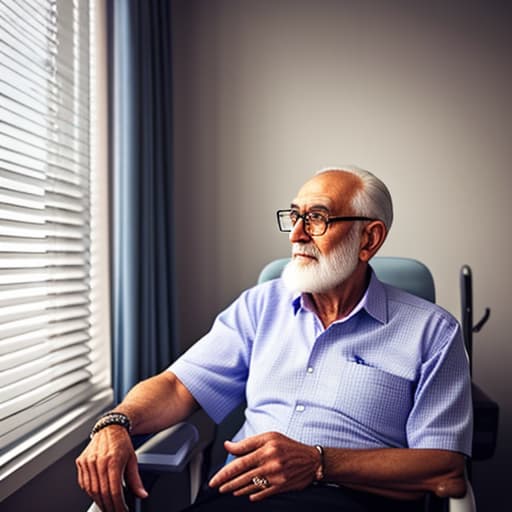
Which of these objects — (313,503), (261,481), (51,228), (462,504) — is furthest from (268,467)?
(51,228)

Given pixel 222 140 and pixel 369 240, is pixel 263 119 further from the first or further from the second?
pixel 369 240

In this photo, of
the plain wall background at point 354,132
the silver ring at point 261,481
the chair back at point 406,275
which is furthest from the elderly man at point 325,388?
the plain wall background at point 354,132

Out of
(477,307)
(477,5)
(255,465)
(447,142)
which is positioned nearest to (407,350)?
(255,465)

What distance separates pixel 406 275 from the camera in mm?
1872

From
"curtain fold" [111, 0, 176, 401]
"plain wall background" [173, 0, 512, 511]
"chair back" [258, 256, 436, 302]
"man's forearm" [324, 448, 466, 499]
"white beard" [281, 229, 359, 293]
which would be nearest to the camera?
"man's forearm" [324, 448, 466, 499]

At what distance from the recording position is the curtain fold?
6.56 ft

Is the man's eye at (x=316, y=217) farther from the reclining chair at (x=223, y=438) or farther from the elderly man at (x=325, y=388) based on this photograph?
the reclining chair at (x=223, y=438)

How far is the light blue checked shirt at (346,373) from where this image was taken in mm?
1504

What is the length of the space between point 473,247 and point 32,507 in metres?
1.79

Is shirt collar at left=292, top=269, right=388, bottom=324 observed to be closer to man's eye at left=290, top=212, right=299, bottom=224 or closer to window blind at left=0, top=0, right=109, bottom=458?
man's eye at left=290, top=212, right=299, bottom=224

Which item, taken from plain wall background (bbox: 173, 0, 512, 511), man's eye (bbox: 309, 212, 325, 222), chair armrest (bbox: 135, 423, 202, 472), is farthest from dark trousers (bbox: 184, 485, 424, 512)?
plain wall background (bbox: 173, 0, 512, 511)

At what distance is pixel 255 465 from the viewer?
4.52 ft

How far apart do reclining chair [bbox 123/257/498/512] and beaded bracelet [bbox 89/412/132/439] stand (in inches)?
2.6

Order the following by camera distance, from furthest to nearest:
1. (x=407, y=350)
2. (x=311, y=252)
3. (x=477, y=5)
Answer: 1. (x=477, y=5)
2. (x=311, y=252)
3. (x=407, y=350)
